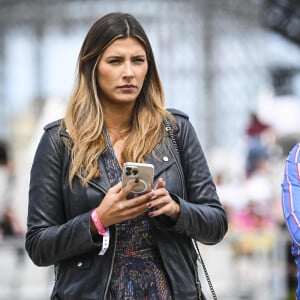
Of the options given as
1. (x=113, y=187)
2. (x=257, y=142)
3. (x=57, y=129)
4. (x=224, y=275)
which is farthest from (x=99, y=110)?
(x=257, y=142)

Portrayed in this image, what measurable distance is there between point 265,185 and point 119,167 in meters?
10.7

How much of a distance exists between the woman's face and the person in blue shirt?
614 millimetres

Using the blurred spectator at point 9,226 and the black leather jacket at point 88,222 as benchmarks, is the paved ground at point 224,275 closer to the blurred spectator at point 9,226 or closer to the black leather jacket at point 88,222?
the blurred spectator at point 9,226

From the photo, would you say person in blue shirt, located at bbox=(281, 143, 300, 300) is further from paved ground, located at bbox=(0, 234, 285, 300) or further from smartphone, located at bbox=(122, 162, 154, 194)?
paved ground, located at bbox=(0, 234, 285, 300)

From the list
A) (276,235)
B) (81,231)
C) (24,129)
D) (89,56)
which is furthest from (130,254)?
(24,129)

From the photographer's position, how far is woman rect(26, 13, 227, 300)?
12.0 ft

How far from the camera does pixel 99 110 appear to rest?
386 centimetres

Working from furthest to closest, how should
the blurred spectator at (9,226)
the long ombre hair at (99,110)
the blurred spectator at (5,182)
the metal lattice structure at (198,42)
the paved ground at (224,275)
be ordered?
1. the metal lattice structure at (198,42)
2. the blurred spectator at (5,182)
3. the blurred spectator at (9,226)
4. the paved ground at (224,275)
5. the long ombre hair at (99,110)

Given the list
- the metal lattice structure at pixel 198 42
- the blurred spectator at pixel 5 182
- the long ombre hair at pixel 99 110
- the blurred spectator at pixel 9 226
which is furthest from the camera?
the metal lattice structure at pixel 198 42

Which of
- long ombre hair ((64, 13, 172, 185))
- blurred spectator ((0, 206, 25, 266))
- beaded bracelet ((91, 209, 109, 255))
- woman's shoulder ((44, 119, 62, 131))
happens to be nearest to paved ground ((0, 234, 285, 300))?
blurred spectator ((0, 206, 25, 266))

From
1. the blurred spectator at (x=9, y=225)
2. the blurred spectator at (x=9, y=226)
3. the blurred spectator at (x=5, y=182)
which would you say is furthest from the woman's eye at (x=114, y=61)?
the blurred spectator at (x=5, y=182)

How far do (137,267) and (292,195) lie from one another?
600 mm

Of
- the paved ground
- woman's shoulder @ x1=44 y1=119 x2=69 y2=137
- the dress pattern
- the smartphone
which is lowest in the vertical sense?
the paved ground

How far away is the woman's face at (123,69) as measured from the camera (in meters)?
3.79
